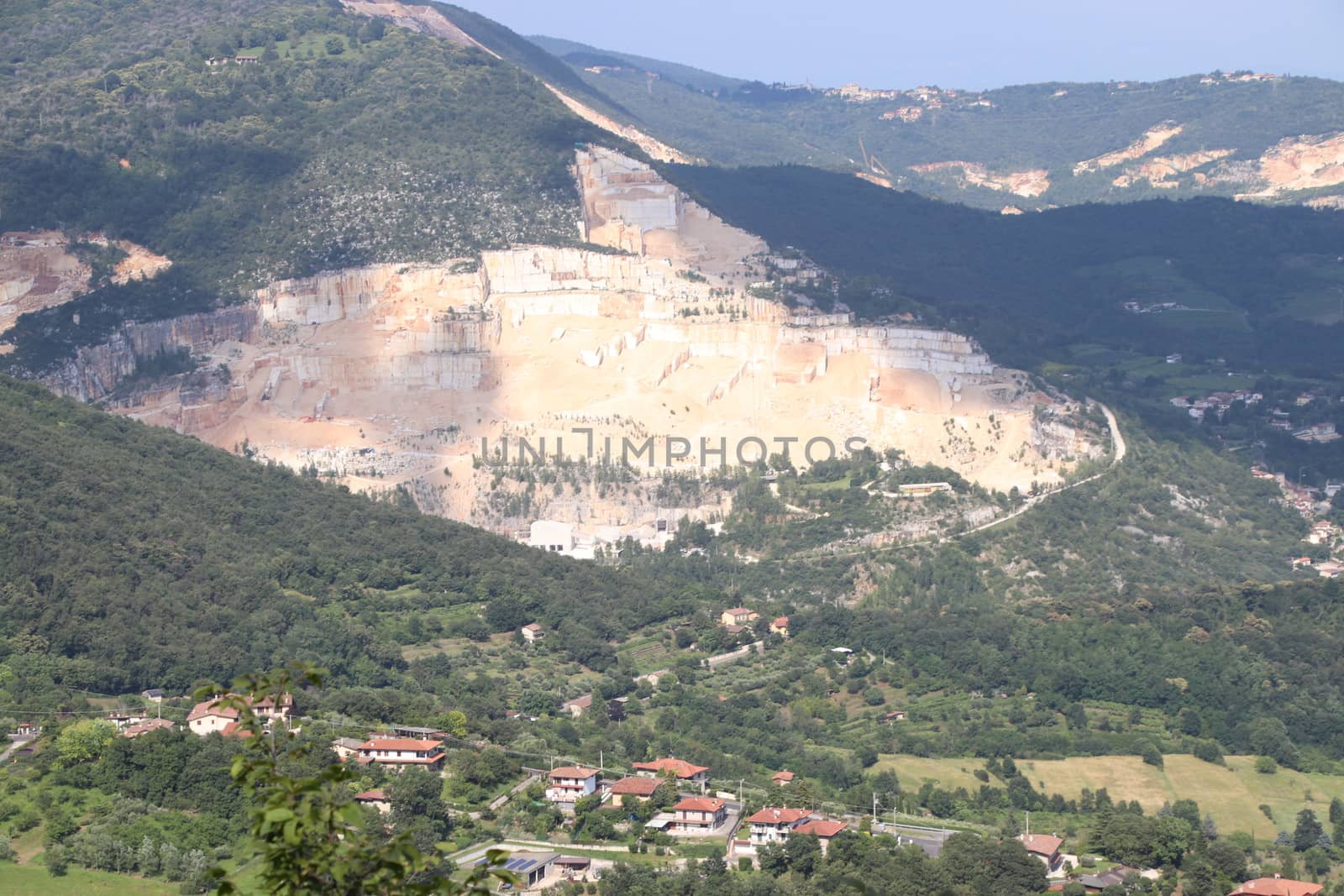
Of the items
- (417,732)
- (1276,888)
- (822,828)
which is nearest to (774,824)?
(822,828)

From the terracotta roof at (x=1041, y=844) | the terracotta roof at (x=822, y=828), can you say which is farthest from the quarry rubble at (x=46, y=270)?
the terracotta roof at (x=1041, y=844)

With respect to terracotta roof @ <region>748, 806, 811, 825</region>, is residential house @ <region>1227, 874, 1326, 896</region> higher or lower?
higher

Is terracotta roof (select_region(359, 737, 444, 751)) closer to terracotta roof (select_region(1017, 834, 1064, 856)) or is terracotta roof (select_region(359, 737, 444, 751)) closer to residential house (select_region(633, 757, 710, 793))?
residential house (select_region(633, 757, 710, 793))

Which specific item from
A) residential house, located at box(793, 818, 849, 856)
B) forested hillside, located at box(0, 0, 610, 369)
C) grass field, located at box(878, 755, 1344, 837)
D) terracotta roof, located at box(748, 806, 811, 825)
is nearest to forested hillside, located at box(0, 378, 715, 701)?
grass field, located at box(878, 755, 1344, 837)

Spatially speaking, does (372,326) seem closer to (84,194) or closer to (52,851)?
(84,194)

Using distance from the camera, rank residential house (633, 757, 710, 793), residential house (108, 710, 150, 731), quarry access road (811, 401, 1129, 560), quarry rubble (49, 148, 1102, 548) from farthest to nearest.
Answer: quarry rubble (49, 148, 1102, 548), quarry access road (811, 401, 1129, 560), residential house (633, 757, 710, 793), residential house (108, 710, 150, 731)

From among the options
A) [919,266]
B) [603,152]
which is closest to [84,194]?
[603,152]
